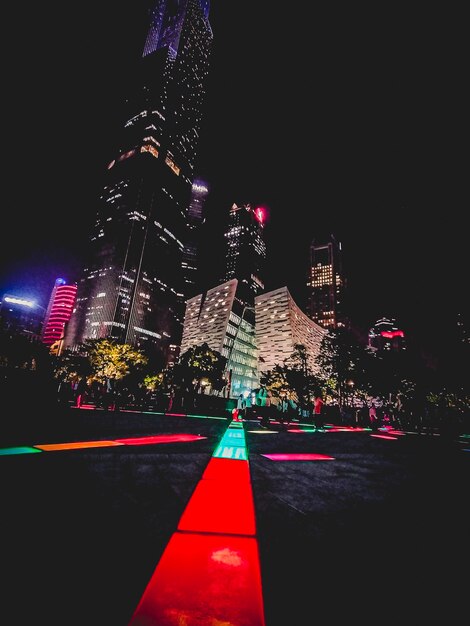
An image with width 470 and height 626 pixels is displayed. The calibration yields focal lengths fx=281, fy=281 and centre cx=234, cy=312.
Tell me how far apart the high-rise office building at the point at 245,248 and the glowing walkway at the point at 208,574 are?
417 ft

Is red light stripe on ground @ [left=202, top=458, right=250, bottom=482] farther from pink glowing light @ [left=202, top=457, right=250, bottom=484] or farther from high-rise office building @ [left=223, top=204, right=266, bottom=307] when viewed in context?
high-rise office building @ [left=223, top=204, right=266, bottom=307]

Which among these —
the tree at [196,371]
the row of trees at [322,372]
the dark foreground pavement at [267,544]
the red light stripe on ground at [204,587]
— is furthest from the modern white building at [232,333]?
the red light stripe on ground at [204,587]

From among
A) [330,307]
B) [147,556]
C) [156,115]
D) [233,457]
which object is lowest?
[233,457]

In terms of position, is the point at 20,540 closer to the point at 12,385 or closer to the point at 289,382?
the point at 12,385

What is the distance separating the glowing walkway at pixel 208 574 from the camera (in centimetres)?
94

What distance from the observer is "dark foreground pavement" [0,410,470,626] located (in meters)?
1.02

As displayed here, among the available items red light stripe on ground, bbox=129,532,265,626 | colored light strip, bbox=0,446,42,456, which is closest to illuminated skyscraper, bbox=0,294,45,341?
colored light strip, bbox=0,446,42,456

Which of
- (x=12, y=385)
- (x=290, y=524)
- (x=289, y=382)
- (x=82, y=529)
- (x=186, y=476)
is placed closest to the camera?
(x=82, y=529)

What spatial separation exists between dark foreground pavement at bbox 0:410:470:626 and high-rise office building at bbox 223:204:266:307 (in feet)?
414

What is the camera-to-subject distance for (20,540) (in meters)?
1.39

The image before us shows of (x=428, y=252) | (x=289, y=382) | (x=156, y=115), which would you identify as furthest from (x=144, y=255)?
(x=428, y=252)

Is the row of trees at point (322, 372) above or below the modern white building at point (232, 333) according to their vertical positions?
below

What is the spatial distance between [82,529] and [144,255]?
Answer: 118566 millimetres

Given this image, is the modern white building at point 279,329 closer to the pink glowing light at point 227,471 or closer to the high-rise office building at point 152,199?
the high-rise office building at point 152,199
